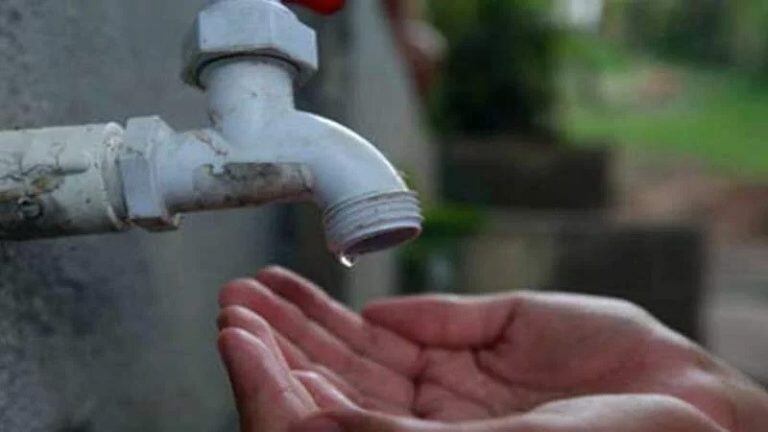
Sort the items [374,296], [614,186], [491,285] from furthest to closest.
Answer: [614,186]
[491,285]
[374,296]

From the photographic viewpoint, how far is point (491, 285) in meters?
5.06

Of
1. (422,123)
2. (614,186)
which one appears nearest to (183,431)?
(422,123)

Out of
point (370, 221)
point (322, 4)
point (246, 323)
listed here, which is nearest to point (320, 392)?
point (246, 323)

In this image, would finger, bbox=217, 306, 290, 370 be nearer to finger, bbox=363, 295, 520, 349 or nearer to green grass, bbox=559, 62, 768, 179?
finger, bbox=363, 295, 520, 349

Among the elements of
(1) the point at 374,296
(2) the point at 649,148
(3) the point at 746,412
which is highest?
(3) the point at 746,412

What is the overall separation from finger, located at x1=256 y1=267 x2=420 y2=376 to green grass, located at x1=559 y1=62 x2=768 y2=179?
42.6 feet

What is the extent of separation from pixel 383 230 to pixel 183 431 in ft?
2.08

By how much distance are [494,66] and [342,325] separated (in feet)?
27.8

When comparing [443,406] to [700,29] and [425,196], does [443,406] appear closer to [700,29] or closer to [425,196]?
[425,196]

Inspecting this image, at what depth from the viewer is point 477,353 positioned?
4.35 ft

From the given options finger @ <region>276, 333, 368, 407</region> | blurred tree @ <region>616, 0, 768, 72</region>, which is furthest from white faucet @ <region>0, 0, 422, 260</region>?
blurred tree @ <region>616, 0, 768, 72</region>

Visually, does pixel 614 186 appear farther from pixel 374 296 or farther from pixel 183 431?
pixel 183 431

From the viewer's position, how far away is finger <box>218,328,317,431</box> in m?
0.89

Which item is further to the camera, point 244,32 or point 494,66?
point 494,66
